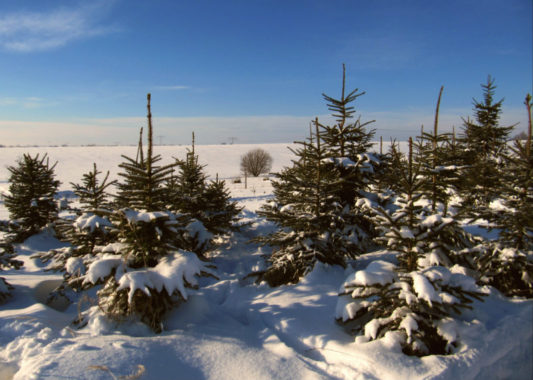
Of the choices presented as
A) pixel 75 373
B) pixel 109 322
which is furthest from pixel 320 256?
pixel 75 373

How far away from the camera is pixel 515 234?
5.04 metres

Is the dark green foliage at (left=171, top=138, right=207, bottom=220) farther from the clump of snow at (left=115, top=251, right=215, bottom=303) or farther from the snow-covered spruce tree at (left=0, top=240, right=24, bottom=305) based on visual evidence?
the clump of snow at (left=115, top=251, right=215, bottom=303)

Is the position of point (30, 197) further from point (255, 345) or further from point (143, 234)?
point (255, 345)

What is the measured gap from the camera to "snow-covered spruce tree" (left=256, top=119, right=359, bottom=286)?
6.55 metres

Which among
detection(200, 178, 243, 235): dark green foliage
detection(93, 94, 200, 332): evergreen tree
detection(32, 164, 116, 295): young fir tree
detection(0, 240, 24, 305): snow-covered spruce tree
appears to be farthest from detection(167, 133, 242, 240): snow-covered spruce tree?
detection(93, 94, 200, 332): evergreen tree

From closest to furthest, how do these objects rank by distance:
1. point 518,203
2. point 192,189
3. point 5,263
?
point 518,203
point 5,263
point 192,189

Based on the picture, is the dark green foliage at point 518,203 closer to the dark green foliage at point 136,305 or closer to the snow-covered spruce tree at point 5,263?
the dark green foliage at point 136,305

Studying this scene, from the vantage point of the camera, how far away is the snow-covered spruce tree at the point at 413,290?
3904 mm

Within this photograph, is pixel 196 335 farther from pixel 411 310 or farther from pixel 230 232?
pixel 230 232

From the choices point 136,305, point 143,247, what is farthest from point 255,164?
point 136,305

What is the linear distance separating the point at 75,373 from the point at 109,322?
1.20m

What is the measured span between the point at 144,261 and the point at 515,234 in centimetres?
605

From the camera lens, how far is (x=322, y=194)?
6.58 m

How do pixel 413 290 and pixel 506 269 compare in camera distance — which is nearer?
pixel 413 290
